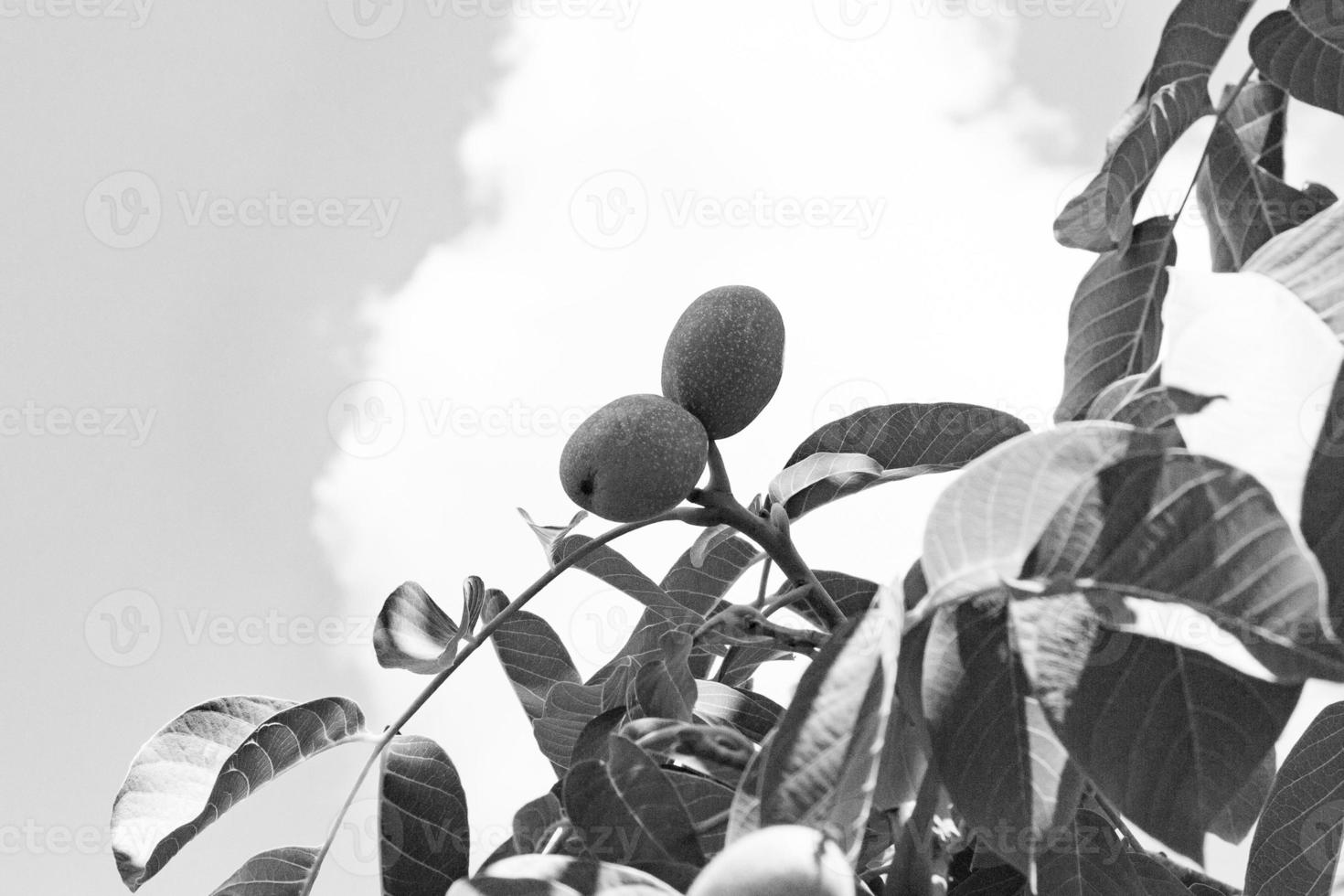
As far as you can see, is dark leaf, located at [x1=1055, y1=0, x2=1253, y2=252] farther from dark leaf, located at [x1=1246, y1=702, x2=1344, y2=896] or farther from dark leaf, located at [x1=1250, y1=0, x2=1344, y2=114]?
dark leaf, located at [x1=1246, y1=702, x2=1344, y2=896]

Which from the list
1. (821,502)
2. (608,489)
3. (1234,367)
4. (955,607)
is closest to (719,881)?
(955,607)

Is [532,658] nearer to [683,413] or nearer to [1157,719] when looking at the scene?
[683,413]

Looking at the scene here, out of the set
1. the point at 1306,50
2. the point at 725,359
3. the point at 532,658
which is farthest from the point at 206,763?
the point at 1306,50

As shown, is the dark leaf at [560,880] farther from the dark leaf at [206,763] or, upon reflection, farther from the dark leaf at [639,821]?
the dark leaf at [206,763]

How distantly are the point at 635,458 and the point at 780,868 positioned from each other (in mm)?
486

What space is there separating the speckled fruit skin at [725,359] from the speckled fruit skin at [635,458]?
2.3 inches

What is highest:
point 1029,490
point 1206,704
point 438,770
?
point 1029,490

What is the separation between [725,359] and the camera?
0.99 m

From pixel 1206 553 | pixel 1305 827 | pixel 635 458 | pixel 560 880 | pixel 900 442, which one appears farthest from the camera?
pixel 900 442

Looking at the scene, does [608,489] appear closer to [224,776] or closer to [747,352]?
[747,352]

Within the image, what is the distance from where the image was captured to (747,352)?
39.2 inches

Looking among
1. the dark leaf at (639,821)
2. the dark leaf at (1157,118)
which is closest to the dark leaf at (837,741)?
the dark leaf at (639,821)

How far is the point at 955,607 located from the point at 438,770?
539 millimetres

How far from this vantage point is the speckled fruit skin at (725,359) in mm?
987
